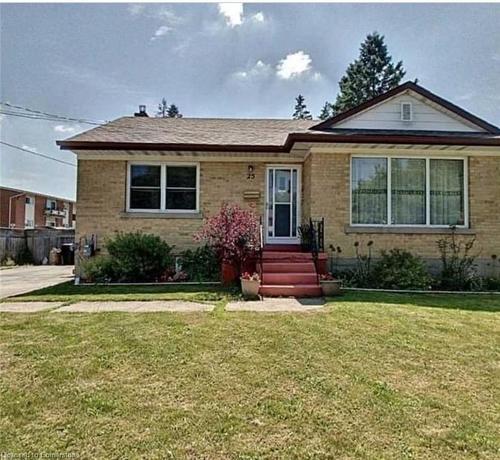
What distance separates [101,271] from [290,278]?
16.7 ft

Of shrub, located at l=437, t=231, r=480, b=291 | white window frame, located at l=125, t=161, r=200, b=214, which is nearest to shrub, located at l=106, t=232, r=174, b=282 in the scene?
white window frame, located at l=125, t=161, r=200, b=214

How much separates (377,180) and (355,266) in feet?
7.81

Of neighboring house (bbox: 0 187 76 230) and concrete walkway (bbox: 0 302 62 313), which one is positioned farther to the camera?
neighboring house (bbox: 0 187 76 230)

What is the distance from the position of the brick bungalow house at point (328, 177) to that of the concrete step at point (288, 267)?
1336 mm

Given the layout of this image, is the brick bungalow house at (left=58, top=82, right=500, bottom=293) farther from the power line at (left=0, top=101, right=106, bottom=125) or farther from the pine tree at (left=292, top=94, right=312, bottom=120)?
the pine tree at (left=292, top=94, right=312, bottom=120)

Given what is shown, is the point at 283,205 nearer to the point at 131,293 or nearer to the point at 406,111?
the point at 406,111

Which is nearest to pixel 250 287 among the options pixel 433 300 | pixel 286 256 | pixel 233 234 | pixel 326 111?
pixel 233 234

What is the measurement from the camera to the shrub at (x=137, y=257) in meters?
10.1

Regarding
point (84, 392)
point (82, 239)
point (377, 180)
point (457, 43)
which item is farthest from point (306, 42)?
point (84, 392)

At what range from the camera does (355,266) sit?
10.2 metres

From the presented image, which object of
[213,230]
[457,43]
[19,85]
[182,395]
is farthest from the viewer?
[19,85]

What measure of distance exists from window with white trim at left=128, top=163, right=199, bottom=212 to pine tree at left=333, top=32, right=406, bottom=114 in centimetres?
3213

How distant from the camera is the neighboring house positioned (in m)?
37.8

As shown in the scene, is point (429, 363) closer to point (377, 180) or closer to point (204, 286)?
point (204, 286)
